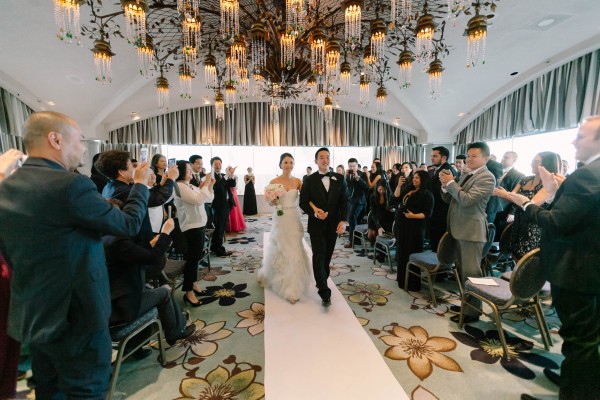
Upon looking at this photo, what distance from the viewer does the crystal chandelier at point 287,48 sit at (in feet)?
10.00

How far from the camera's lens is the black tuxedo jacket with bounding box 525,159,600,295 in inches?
55.7

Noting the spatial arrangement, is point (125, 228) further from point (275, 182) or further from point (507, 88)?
point (507, 88)

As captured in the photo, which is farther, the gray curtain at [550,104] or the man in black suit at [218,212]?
the gray curtain at [550,104]

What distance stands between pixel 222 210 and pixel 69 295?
3936mm

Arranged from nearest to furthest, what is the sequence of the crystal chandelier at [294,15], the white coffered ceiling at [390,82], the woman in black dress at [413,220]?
the crystal chandelier at [294,15] < the woman in black dress at [413,220] < the white coffered ceiling at [390,82]

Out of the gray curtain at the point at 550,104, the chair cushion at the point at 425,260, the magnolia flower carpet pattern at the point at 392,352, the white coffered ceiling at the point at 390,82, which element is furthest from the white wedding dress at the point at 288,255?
the gray curtain at the point at 550,104

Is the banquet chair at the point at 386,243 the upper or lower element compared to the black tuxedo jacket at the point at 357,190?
lower

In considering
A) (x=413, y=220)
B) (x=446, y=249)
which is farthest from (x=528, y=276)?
(x=413, y=220)

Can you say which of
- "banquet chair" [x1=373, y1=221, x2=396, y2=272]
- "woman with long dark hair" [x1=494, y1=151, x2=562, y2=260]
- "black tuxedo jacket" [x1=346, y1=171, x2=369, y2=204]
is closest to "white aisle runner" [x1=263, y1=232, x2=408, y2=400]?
"banquet chair" [x1=373, y1=221, x2=396, y2=272]

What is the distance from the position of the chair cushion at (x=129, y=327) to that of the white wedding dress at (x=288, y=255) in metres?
1.44

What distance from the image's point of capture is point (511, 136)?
784 cm

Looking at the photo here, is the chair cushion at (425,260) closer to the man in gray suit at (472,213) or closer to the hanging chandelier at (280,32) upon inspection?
the man in gray suit at (472,213)

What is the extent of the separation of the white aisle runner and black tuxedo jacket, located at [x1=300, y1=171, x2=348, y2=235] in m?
0.89

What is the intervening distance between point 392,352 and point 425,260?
3.74 feet
